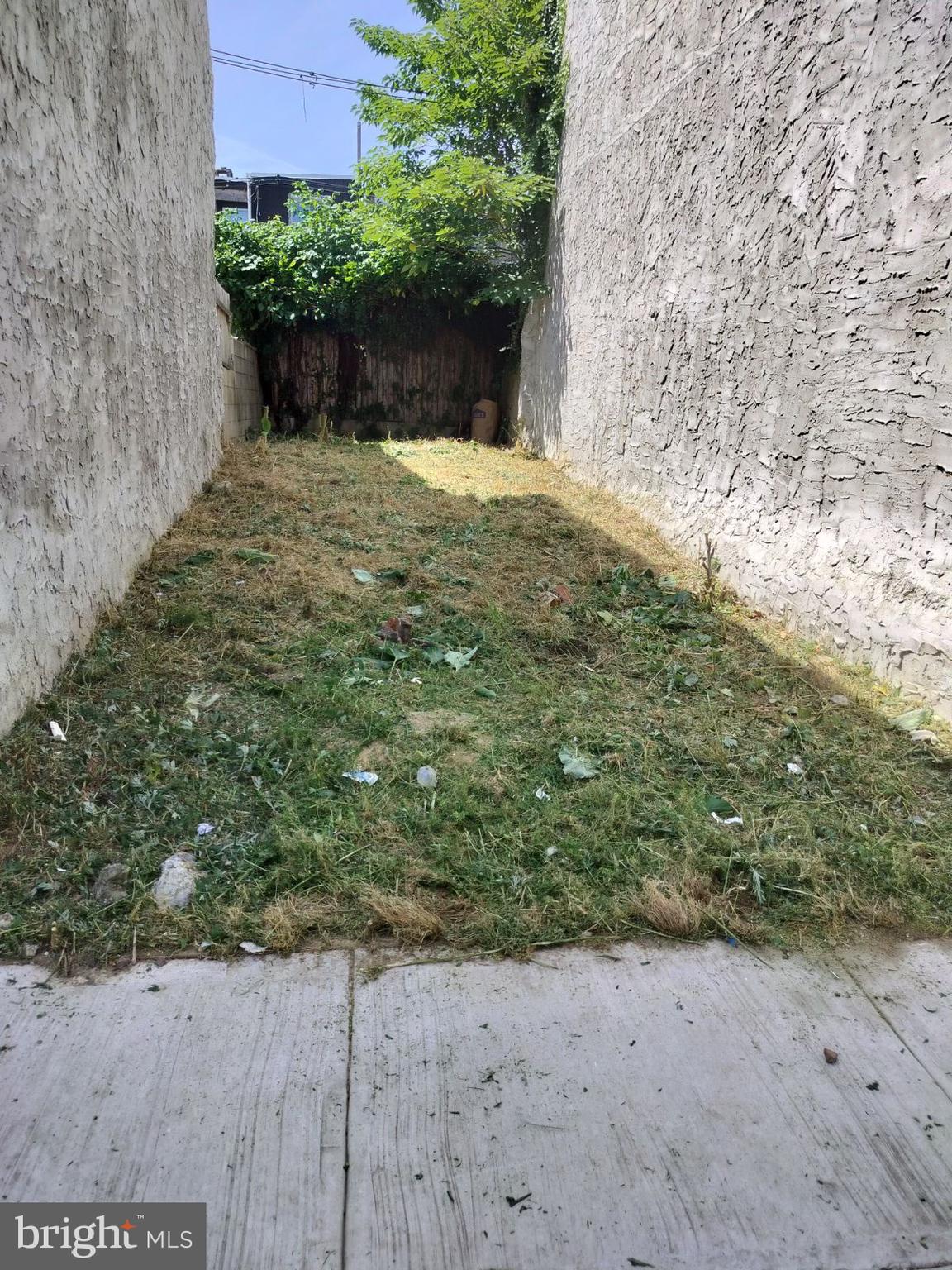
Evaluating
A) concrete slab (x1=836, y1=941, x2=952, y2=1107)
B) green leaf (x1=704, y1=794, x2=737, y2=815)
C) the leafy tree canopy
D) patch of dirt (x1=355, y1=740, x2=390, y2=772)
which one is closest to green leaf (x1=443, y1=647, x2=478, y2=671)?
patch of dirt (x1=355, y1=740, x2=390, y2=772)

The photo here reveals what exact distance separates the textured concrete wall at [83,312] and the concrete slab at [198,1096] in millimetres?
1255

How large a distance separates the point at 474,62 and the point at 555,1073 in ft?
37.8

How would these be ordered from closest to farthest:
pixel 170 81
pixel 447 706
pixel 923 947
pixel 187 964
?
1. pixel 187 964
2. pixel 923 947
3. pixel 447 706
4. pixel 170 81

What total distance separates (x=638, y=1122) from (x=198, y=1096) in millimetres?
865

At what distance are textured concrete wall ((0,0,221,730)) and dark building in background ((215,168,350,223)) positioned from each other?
18.9 metres

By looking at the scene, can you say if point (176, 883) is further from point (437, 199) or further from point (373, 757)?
point (437, 199)

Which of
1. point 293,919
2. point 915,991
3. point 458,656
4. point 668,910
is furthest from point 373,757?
point 915,991

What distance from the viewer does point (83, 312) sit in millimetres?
3412

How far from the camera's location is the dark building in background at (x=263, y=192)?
22125 mm

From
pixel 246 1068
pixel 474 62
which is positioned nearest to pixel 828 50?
pixel 246 1068

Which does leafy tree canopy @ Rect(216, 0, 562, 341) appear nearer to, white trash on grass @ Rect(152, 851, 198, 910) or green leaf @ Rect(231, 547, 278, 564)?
green leaf @ Rect(231, 547, 278, 564)

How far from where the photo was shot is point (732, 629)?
4230 mm

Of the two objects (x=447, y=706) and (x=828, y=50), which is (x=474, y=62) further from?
(x=447, y=706)

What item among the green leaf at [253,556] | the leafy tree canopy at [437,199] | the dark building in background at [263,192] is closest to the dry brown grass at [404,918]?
the green leaf at [253,556]
